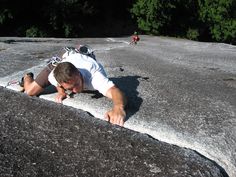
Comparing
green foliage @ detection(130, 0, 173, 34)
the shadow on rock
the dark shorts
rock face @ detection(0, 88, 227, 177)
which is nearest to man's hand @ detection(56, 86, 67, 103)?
the dark shorts

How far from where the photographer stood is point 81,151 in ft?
18.5

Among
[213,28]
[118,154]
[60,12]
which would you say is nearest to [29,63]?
[118,154]

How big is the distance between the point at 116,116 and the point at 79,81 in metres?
0.81

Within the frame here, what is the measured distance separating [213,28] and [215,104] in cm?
2967

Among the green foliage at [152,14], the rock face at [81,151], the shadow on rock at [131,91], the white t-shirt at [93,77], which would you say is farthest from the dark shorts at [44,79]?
the green foliage at [152,14]

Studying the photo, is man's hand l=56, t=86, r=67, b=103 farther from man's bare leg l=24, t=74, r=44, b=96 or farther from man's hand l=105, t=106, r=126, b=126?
man's hand l=105, t=106, r=126, b=126

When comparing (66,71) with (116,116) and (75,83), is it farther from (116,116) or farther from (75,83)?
(116,116)

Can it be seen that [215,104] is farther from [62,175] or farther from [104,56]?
[104,56]

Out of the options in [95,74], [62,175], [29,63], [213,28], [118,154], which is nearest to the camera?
[62,175]

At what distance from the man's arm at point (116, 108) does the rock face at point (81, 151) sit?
0.19m

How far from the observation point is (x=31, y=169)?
5148 millimetres

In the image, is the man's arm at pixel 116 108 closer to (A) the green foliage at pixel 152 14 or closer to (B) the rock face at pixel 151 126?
(B) the rock face at pixel 151 126

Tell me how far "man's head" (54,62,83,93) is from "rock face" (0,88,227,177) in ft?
1.55

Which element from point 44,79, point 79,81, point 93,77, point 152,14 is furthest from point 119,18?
point 79,81
